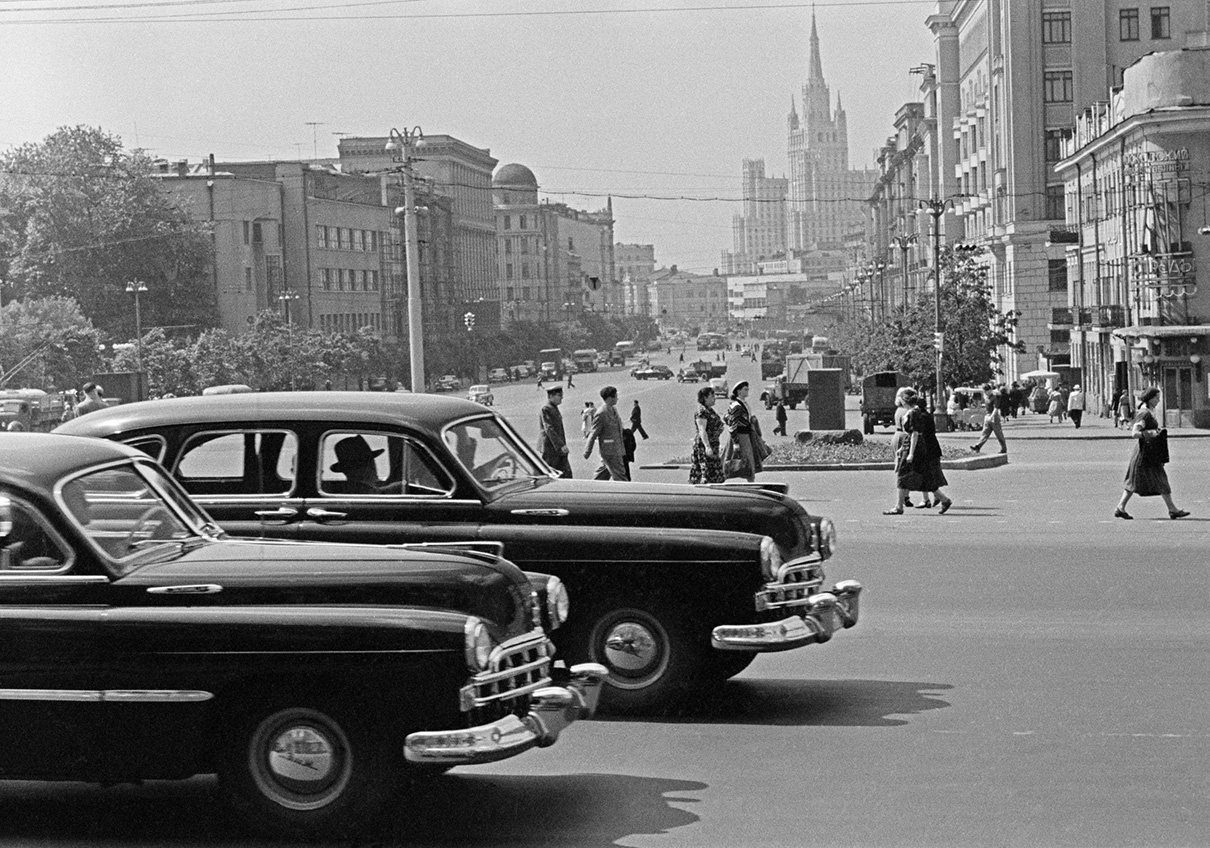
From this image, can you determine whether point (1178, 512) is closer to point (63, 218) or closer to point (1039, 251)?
point (1039, 251)

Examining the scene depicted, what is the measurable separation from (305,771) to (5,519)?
1688mm

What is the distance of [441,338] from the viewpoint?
136 m

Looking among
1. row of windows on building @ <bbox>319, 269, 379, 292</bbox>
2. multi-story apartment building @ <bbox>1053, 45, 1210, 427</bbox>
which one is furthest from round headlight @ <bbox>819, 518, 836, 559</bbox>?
row of windows on building @ <bbox>319, 269, 379, 292</bbox>

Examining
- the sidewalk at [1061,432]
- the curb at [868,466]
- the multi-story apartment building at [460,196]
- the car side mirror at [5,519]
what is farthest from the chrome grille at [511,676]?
the multi-story apartment building at [460,196]

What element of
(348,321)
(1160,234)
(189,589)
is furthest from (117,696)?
(348,321)

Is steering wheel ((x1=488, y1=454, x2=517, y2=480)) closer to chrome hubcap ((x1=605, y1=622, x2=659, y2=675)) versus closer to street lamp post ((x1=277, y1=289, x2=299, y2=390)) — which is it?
chrome hubcap ((x1=605, y1=622, x2=659, y2=675))

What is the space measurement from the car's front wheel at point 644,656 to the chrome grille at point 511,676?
1.98 metres

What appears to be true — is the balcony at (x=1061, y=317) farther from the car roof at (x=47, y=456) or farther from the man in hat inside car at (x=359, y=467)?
the car roof at (x=47, y=456)

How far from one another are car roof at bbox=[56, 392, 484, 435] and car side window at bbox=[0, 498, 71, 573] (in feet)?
9.88

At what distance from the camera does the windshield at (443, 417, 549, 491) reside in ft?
35.1

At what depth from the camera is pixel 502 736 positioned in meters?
7.44

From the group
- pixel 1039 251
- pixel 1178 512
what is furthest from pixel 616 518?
pixel 1039 251

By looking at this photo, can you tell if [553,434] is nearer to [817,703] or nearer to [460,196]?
[817,703]

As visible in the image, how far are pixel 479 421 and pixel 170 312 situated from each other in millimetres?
91578
